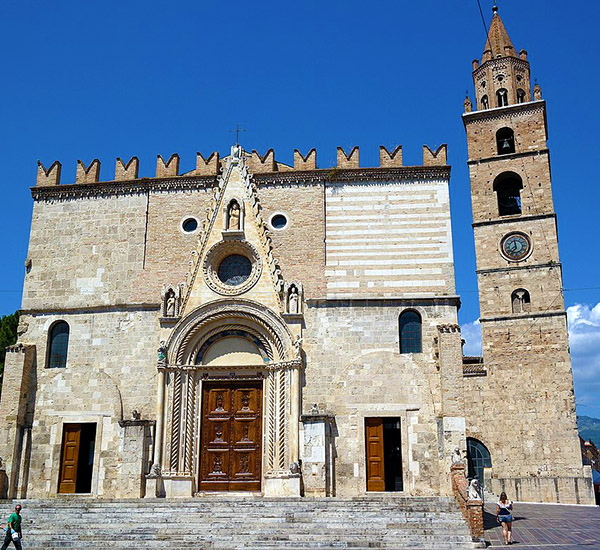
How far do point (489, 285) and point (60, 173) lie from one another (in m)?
21.5

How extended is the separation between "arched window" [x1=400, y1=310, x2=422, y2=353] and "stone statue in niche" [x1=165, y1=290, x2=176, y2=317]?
7019 mm

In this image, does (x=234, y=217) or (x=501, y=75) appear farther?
(x=501, y=75)

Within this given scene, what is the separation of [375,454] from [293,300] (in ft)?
16.8

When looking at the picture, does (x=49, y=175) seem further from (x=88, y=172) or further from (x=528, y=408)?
(x=528, y=408)

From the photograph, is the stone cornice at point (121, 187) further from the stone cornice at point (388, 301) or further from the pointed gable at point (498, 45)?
the pointed gable at point (498, 45)

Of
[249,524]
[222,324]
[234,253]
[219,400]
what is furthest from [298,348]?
[249,524]

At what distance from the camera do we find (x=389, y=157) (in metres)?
23.5

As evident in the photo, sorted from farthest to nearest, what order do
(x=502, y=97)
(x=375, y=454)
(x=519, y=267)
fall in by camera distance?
(x=502, y=97)
(x=519, y=267)
(x=375, y=454)

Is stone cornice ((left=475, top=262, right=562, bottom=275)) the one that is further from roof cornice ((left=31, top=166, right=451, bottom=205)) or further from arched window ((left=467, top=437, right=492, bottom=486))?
roof cornice ((left=31, top=166, right=451, bottom=205))

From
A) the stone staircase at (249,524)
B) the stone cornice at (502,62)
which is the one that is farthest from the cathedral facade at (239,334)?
the stone cornice at (502,62)

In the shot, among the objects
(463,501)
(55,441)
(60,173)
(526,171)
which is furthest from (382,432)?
(526,171)

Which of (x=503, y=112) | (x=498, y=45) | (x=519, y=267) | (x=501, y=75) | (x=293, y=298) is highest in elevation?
(x=498, y=45)

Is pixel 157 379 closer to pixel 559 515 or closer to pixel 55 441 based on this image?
pixel 55 441

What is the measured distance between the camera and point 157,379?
2152 cm
